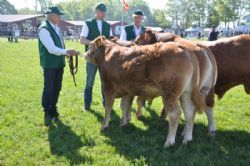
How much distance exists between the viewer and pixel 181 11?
93.9 metres

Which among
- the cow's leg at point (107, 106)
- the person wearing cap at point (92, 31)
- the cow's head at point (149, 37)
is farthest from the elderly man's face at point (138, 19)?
the cow's leg at point (107, 106)

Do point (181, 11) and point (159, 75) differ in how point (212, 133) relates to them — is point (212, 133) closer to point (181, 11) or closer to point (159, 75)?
point (159, 75)

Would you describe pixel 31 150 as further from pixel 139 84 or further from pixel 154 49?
pixel 154 49

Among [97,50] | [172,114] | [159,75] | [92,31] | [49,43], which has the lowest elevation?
[172,114]

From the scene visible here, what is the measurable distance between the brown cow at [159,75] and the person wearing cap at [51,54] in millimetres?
1023

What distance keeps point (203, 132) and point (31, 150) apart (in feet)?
10.1

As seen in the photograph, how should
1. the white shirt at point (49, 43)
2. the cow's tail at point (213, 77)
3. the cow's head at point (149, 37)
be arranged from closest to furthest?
the cow's tail at point (213, 77)
the white shirt at point (49, 43)
the cow's head at point (149, 37)

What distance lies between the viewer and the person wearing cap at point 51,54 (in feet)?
20.7

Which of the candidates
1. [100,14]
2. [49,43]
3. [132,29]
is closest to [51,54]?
[49,43]

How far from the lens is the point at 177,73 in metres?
4.95

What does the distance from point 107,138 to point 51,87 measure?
1.69m

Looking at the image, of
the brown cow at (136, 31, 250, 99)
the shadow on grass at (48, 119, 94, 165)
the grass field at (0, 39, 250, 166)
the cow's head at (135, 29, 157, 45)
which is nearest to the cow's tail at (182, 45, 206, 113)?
the grass field at (0, 39, 250, 166)

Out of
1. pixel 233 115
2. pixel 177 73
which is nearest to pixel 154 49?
pixel 177 73

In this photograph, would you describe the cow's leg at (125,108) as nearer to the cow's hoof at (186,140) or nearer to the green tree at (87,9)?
the cow's hoof at (186,140)
